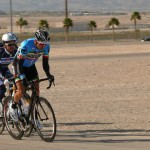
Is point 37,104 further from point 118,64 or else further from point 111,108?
Result: point 118,64

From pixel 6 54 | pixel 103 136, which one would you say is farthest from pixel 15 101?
pixel 103 136

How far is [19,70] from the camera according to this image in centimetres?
1093

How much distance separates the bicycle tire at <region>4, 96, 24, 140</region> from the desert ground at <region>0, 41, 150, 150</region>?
4.2 inches

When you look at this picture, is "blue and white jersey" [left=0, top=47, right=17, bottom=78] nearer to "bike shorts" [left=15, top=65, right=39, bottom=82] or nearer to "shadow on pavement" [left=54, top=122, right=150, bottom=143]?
"bike shorts" [left=15, top=65, right=39, bottom=82]

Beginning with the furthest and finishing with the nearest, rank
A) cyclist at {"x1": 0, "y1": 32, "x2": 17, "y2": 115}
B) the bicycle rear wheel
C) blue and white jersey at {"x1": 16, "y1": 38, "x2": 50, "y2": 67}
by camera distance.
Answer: cyclist at {"x1": 0, "y1": 32, "x2": 17, "y2": 115}, blue and white jersey at {"x1": 16, "y1": 38, "x2": 50, "y2": 67}, the bicycle rear wheel

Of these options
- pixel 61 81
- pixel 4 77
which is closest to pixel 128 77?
pixel 61 81

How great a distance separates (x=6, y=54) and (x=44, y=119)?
6.53 ft

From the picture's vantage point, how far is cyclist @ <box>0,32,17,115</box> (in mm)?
11523

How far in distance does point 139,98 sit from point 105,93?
1.76m

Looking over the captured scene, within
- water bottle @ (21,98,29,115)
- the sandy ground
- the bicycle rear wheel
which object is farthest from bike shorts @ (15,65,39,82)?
the sandy ground

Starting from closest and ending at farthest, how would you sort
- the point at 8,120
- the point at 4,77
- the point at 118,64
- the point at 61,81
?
the point at 8,120
the point at 4,77
the point at 61,81
the point at 118,64

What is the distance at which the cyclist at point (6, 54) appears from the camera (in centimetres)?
1152

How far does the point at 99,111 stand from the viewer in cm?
1512

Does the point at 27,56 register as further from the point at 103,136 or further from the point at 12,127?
the point at 103,136
